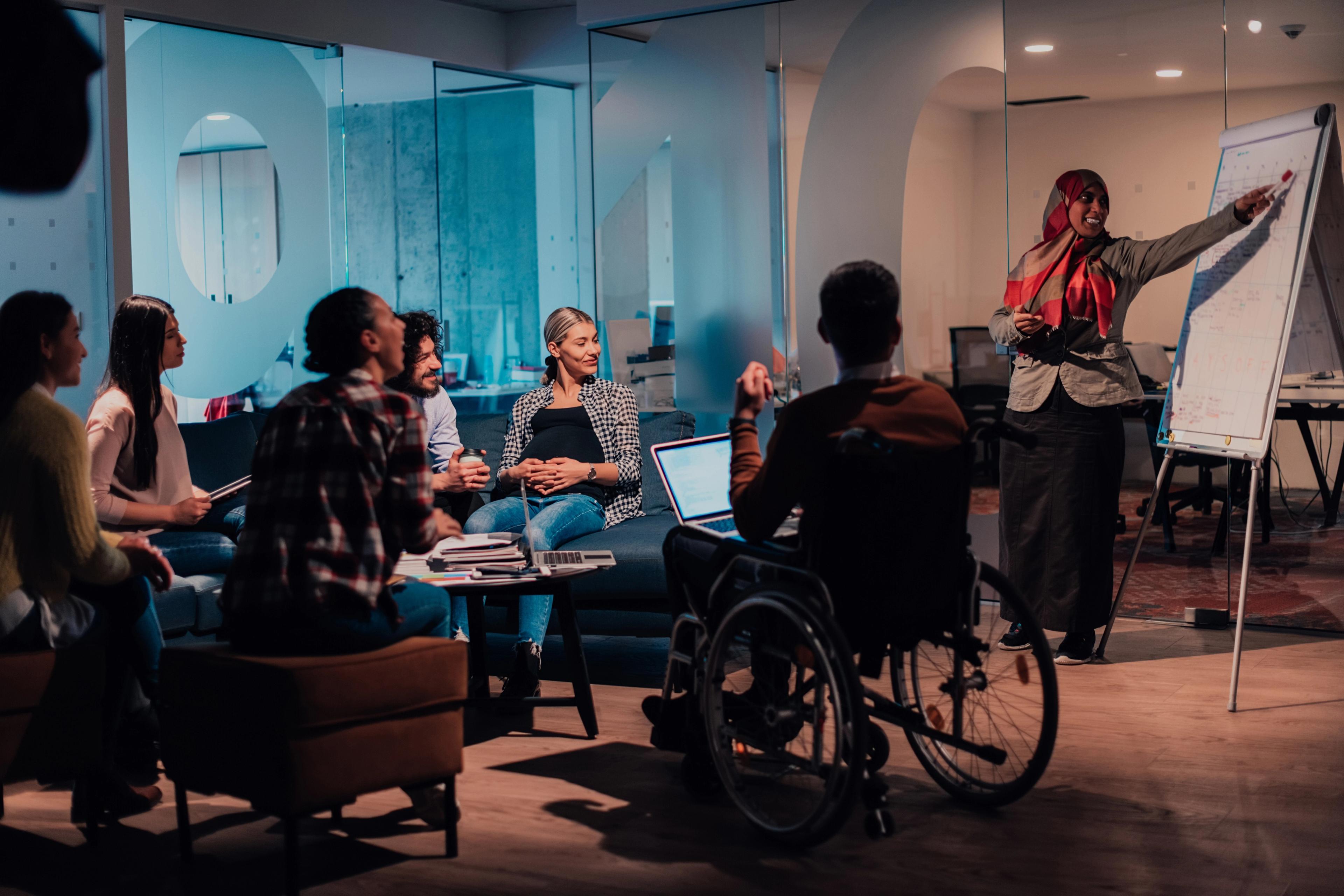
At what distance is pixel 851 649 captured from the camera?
2.79 meters

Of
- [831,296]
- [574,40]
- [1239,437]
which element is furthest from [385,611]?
[574,40]

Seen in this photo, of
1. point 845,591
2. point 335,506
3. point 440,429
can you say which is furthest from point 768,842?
point 440,429

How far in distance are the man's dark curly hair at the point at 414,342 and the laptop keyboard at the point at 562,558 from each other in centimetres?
123

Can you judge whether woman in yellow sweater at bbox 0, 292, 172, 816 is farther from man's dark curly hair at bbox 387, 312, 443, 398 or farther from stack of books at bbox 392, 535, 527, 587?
man's dark curly hair at bbox 387, 312, 443, 398

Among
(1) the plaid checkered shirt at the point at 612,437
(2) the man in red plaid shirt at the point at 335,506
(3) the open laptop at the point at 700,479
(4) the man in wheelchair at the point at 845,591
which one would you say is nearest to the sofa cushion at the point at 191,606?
(1) the plaid checkered shirt at the point at 612,437

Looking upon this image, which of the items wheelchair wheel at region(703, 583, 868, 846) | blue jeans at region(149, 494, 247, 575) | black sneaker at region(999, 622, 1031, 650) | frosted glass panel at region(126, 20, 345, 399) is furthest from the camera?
frosted glass panel at region(126, 20, 345, 399)

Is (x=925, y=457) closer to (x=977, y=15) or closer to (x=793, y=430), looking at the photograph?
(x=793, y=430)

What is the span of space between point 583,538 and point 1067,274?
75.0 inches

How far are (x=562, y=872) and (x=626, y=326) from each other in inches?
146

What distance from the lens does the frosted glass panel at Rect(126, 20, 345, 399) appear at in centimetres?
591

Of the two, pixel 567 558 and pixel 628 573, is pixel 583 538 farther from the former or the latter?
pixel 567 558

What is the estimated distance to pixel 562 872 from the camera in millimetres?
2787

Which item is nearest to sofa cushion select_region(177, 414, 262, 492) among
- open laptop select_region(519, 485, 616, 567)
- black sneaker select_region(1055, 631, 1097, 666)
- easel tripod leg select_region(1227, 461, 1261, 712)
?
open laptop select_region(519, 485, 616, 567)

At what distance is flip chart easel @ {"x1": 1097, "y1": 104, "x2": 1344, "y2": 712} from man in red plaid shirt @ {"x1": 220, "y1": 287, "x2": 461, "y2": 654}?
2.47 metres
